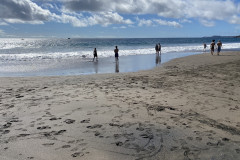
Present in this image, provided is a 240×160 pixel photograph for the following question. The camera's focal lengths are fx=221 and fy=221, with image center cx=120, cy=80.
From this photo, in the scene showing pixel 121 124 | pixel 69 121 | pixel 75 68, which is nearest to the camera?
pixel 121 124

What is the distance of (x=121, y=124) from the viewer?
5496 millimetres

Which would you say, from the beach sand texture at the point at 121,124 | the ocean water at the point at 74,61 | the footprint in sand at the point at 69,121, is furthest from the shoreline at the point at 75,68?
the footprint in sand at the point at 69,121

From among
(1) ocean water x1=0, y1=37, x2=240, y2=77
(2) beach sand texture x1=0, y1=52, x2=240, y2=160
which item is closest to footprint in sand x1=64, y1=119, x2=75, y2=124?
(2) beach sand texture x1=0, y1=52, x2=240, y2=160

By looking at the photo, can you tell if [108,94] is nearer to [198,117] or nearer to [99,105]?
[99,105]

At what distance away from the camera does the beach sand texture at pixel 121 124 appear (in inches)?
165

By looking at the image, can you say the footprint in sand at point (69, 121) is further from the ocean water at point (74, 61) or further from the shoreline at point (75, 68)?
the ocean water at point (74, 61)

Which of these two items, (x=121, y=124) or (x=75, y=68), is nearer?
(x=121, y=124)

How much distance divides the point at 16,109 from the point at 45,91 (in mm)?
2399

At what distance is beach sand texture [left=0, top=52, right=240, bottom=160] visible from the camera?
4199 millimetres

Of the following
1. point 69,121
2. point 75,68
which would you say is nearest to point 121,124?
point 69,121

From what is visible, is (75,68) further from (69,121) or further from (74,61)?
(69,121)

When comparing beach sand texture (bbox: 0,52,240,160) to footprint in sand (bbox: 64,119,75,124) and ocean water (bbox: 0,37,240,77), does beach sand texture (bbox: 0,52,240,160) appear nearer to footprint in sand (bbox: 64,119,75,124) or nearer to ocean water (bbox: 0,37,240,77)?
footprint in sand (bbox: 64,119,75,124)

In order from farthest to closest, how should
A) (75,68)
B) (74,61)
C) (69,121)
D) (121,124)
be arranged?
(74,61), (75,68), (69,121), (121,124)

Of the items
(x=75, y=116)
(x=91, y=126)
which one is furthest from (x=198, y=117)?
(x=75, y=116)
